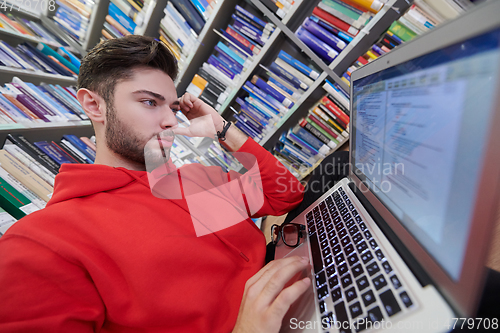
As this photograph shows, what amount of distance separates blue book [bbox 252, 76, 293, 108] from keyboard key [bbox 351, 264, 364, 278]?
1083mm

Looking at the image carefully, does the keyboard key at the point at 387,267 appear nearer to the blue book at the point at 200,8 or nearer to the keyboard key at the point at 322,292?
the keyboard key at the point at 322,292

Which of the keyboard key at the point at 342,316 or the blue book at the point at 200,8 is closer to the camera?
the keyboard key at the point at 342,316

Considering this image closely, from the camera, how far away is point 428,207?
1.12 feet

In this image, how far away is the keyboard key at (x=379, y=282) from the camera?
34 cm

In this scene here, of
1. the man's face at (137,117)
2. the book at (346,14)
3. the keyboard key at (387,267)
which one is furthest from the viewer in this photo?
the book at (346,14)

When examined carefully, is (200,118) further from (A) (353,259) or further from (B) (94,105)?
(A) (353,259)

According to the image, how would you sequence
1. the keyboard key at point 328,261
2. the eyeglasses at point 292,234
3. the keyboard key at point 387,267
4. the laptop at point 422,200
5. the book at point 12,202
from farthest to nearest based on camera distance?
the book at point 12,202, the eyeglasses at point 292,234, the keyboard key at point 328,261, the keyboard key at point 387,267, the laptop at point 422,200

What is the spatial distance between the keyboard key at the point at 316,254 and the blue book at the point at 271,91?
942 millimetres

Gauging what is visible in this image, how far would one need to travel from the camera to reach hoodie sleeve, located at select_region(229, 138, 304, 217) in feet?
2.96

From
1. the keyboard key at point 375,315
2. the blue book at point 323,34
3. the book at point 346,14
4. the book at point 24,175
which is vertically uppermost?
the book at point 346,14

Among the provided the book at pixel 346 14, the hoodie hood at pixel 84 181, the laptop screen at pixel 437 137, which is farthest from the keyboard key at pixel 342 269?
the book at pixel 346 14

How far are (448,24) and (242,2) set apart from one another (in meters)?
1.40

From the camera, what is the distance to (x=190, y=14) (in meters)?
1.32

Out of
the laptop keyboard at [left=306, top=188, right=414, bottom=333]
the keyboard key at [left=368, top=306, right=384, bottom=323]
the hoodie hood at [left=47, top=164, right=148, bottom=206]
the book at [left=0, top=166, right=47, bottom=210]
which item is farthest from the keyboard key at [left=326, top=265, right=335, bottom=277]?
the book at [left=0, top=166, right=47, bottom=210]
